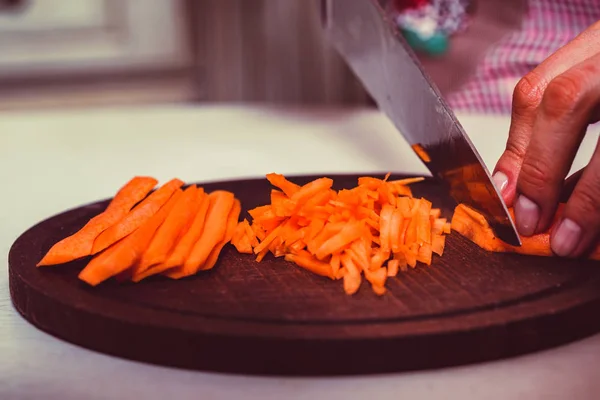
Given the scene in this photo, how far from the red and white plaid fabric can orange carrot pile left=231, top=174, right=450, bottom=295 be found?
133 cm

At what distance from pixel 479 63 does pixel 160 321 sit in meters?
1.90

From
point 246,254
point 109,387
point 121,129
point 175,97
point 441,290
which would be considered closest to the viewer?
point 109,387

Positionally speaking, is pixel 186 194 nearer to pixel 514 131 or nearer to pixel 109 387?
pixel 109 387

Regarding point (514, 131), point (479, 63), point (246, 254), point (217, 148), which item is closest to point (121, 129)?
point (217, 148)

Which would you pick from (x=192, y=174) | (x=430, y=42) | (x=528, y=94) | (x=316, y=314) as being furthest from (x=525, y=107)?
(x=430, y=42)

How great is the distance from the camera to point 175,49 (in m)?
3.71

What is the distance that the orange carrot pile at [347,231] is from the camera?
111cm

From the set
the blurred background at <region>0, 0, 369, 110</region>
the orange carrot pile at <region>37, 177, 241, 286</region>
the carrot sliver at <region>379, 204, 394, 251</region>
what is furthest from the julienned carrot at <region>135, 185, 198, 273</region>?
the blurred background at <region>0, 0, 369, 110</region>

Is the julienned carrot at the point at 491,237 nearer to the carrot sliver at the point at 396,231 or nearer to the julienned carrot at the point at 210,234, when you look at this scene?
the carrot sliver at the point at 396,231

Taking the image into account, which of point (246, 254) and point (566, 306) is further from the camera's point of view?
point (246, 254)

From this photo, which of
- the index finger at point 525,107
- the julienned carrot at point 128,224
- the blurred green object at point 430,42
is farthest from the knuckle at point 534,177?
the blurred green object at point 430,42

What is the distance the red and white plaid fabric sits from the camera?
2377mm

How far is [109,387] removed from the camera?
3.05 feet

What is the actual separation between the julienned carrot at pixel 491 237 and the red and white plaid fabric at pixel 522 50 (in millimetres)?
1292
